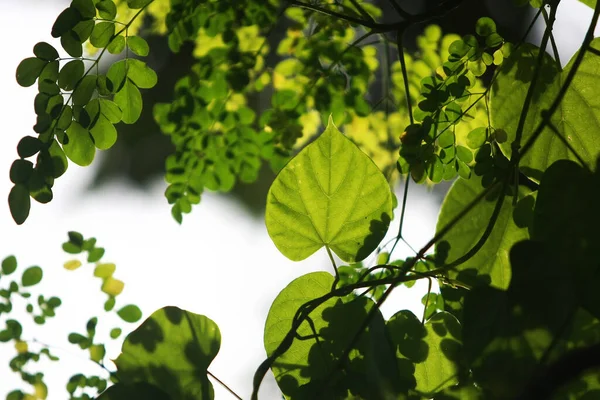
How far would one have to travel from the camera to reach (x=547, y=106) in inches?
22.4

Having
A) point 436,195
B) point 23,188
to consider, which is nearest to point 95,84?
point 23,188

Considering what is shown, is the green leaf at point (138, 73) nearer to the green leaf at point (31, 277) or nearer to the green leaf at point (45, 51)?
the green leaf at point (45, 51)

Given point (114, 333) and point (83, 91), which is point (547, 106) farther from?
point (114, 333)

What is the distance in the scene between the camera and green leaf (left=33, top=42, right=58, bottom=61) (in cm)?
52

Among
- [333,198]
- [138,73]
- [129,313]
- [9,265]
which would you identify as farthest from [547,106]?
[9,265]

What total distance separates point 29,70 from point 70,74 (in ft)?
0.12

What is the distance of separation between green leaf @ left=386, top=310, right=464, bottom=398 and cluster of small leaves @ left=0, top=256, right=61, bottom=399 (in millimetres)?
466

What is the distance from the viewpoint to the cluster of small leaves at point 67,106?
19.4 inches

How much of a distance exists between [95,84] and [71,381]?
337 millimetres

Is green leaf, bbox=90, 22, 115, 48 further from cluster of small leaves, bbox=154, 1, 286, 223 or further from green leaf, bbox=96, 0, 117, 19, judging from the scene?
cluster of small leaves, bbox=154, 1, 286, 223

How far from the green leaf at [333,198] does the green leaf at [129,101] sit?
0.14 m

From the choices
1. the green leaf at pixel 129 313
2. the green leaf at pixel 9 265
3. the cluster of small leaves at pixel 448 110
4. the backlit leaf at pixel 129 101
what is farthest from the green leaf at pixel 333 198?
the green leaf at pixel 9 265

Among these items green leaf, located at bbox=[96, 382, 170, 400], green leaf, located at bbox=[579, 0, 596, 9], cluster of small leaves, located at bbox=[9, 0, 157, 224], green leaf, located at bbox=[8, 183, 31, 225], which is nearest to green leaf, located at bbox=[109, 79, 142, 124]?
cluster of small leaves, located at bbox=[9, 0, 157, 224]

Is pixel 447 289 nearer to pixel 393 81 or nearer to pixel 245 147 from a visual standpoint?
pixel 245 147
